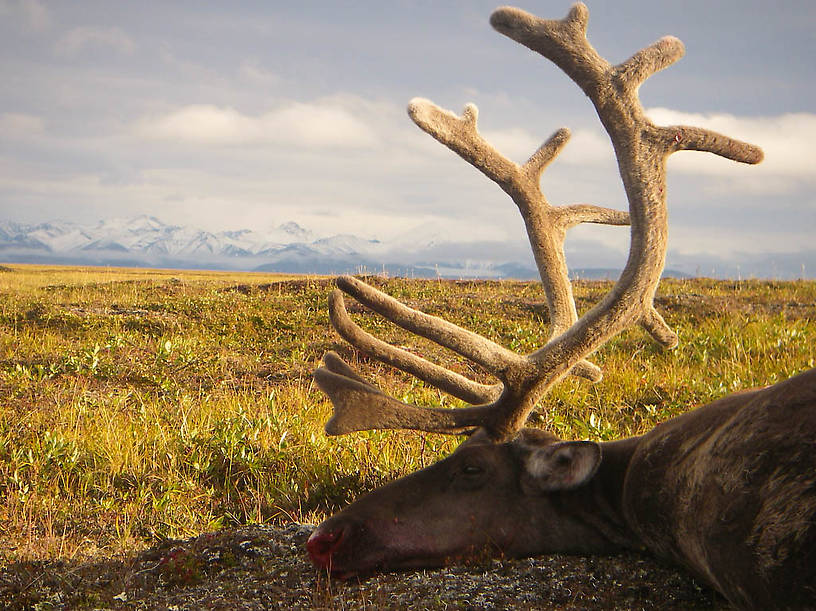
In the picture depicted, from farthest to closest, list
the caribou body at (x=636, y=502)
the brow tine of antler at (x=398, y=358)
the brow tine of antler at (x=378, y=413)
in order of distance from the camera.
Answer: the brow tine of antler at (x=398, y=358) < the brow tine of antler at (x=378, y=413) < the caribou body at (x=636, y=502)

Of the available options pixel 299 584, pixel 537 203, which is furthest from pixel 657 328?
pixel 299 584

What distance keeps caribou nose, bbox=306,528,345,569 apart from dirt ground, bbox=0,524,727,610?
0.08 m

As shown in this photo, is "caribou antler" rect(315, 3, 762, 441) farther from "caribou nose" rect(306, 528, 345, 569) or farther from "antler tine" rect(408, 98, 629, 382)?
"antler tine" rect(408, 98, 629, 382)

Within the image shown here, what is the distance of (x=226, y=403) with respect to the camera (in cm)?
742

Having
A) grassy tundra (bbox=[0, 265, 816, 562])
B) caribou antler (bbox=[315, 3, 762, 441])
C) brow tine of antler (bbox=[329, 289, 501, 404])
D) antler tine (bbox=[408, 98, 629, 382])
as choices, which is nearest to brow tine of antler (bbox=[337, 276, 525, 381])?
caribou antler (bbox=[315, 3, 762, 441])

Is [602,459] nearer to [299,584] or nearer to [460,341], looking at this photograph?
[460,341]

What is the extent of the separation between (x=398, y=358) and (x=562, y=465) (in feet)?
4.32

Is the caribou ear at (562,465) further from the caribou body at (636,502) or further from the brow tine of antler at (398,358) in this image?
the brow tine of antler at (398,358)

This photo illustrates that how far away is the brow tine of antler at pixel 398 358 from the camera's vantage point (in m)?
4.36

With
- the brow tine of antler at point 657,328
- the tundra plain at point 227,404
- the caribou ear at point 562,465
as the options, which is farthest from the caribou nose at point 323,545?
the brow tine of antler at point 657,328

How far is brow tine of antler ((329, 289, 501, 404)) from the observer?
4363mm

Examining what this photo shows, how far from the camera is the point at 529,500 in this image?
12.3ft

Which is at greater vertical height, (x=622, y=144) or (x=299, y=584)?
(x=622, y=144)

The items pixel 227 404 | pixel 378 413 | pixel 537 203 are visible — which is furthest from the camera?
pixel 227 404
